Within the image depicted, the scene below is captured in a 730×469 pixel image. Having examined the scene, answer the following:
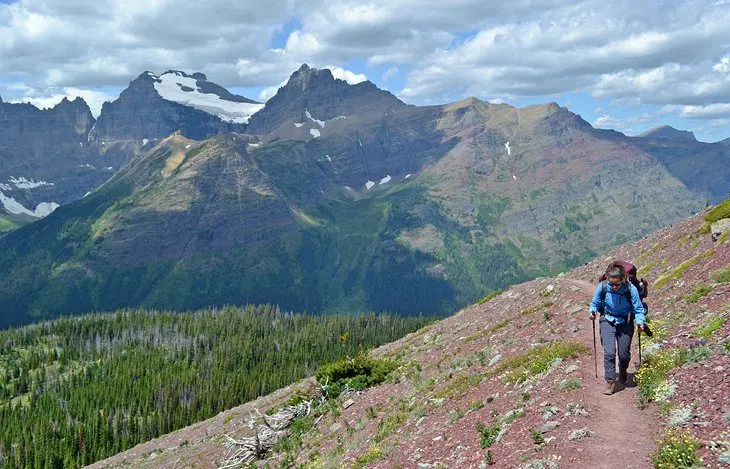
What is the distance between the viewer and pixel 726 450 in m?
16.5

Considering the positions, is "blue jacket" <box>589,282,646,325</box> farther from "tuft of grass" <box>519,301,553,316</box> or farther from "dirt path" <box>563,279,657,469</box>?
"tuft of grass" <box>519,301,553,316</box>

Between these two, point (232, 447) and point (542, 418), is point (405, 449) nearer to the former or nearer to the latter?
point (542, 418)

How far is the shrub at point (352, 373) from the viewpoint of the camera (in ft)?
138

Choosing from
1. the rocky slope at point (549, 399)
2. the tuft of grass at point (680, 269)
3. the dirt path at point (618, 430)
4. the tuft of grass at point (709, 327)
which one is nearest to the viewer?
the dirt path at point (618, 430)

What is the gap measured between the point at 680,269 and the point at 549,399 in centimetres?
2338

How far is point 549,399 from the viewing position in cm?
2325

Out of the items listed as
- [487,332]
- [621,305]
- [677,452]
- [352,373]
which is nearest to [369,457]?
[621,305]

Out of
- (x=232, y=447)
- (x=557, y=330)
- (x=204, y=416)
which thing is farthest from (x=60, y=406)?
(x=557, y=330)

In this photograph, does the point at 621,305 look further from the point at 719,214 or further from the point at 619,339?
the point at 719,214

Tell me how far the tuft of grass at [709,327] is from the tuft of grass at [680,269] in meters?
15.1

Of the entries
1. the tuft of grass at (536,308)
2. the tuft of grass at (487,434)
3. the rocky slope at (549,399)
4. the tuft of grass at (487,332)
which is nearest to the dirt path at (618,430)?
the rocky slope at (549,399)

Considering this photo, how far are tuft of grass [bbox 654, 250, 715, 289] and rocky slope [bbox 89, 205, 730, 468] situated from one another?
189mm

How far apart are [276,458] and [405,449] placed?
13051mm

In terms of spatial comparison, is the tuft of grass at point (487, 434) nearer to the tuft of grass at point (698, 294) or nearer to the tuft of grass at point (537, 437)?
the tuft of grass at point (537, 437)
